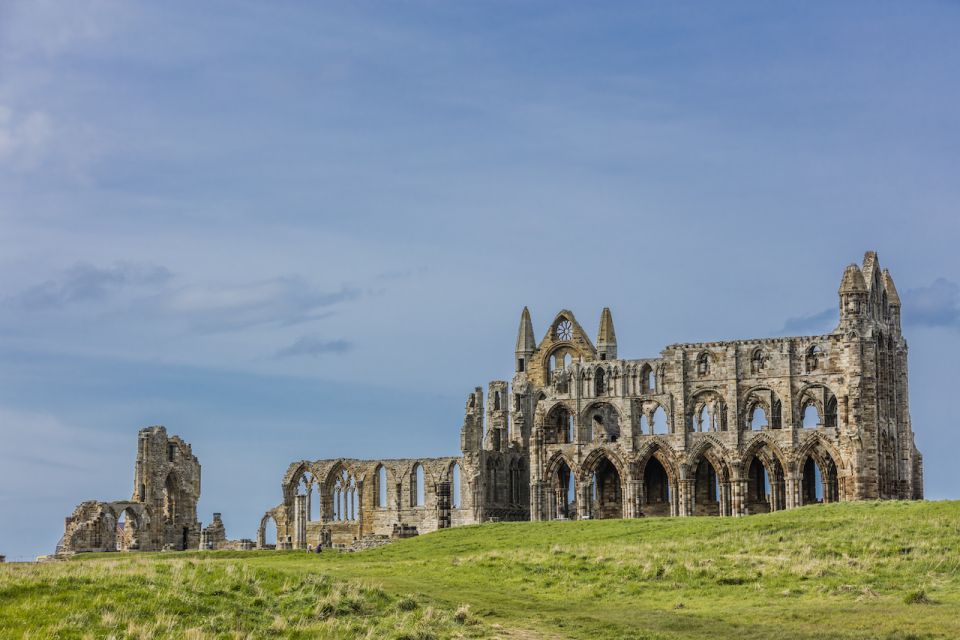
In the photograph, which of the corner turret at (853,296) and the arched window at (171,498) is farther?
the arched window at (171,498)

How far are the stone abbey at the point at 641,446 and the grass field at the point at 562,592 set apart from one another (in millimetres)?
26467

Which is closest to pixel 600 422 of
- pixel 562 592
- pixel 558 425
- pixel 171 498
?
pixel 558 425

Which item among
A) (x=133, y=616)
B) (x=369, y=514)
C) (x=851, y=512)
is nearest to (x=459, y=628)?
(x=133, y=616)

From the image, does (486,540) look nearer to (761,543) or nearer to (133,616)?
(761,543)

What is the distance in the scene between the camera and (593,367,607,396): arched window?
106 meters

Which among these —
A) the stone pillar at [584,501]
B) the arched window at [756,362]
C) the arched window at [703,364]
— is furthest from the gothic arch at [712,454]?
the stone pillar at [584,501]

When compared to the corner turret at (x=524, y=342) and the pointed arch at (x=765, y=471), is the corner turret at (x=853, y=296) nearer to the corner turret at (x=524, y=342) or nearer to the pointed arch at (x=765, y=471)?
the pointed arch at (x=765, y=471)

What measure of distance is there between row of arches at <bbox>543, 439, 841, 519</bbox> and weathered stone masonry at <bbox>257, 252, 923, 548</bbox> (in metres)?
0.10

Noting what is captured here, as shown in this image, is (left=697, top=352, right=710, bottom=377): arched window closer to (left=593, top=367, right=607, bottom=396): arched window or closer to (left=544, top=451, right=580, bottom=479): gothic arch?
(left=593, top=367, right=607, bottom=396): arched window

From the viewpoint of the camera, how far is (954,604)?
48.4 metres

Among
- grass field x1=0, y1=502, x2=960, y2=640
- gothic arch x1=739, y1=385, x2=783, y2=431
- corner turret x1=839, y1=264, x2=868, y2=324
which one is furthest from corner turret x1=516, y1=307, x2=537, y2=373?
grass field x1=0, y1=502, x2=960, y2=640

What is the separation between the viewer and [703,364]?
102 meters

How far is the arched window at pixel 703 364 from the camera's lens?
333 feet

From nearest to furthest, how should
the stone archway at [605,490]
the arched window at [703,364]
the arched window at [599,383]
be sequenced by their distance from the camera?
the arched window at [703,364] → the stone archway at [605,490] → the arched window at [599,383]
